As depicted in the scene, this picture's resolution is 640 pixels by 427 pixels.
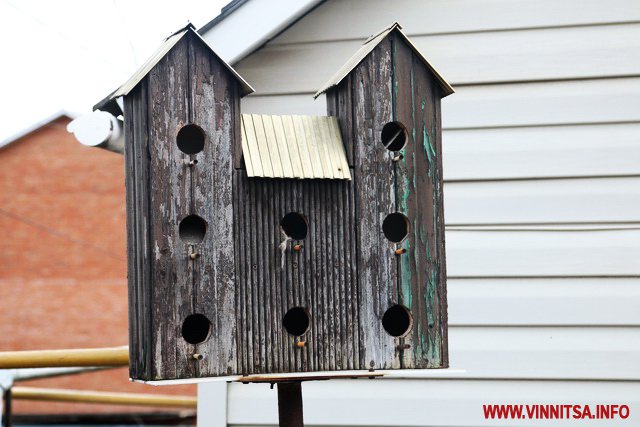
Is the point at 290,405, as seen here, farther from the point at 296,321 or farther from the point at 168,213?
the point at 168,213

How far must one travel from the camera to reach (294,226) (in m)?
2.56

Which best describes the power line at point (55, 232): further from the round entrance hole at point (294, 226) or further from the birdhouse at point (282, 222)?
the round entrance hole at point (294, 226)

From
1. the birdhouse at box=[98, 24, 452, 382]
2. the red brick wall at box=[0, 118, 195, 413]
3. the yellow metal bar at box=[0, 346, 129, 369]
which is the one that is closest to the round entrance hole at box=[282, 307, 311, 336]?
the birdhouse at box=[98, 24, 452, 382]

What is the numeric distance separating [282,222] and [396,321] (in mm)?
410

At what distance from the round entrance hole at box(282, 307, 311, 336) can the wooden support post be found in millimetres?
138

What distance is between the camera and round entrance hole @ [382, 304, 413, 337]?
102 inches

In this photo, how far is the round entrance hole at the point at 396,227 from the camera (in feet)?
8.46

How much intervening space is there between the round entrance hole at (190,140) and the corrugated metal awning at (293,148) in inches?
4.8

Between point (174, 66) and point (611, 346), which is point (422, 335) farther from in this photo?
point (611, 346)

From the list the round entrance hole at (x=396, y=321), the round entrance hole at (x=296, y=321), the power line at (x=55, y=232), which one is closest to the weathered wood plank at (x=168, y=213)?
the round entrance hole at (x=296, y=321)

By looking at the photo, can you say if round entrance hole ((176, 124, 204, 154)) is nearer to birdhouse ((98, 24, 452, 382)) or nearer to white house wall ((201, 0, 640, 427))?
birdhouse ((98, 24, 452, 382))

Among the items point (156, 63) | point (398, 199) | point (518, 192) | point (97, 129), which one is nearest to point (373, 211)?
point (398, 199)

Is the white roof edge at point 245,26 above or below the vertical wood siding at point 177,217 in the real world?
above

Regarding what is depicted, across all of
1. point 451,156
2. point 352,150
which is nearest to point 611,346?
point 451,156
